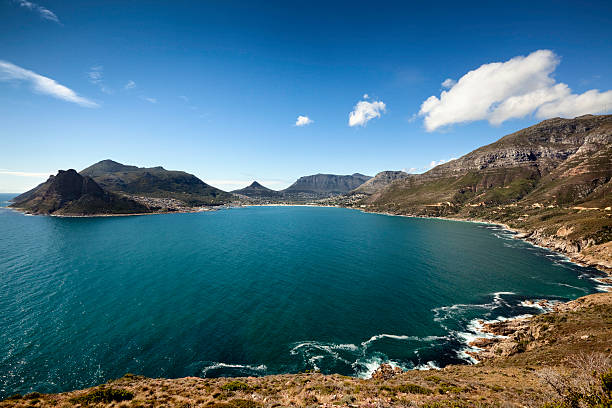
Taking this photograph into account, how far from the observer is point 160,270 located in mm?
86812

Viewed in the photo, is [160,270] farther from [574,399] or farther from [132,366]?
[574,399]

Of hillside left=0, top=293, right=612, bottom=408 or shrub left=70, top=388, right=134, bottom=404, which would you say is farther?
shrub left=70, top=388, right=134, bottom=404

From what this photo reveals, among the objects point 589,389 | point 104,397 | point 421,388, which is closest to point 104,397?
point 104,397

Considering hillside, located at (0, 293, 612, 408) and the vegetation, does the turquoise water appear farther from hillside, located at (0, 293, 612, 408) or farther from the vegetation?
the vegetation

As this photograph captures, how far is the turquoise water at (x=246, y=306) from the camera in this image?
1598 inches

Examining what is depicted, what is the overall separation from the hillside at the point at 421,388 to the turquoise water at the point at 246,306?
720cm

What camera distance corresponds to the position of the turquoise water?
133ft

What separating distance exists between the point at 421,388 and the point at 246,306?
4359cm

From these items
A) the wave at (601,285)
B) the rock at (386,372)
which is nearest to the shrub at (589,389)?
the rock at (386,372)

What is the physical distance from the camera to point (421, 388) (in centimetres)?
2881

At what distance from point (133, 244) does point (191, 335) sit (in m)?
112

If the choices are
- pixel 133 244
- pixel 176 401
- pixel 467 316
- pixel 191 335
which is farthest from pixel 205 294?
pixel 133 244

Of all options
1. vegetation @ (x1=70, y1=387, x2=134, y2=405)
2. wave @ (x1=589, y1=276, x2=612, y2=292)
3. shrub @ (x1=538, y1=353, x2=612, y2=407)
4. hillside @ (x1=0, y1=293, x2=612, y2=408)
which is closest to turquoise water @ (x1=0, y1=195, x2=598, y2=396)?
wave @ (x1=589, y1=276, x2=612, y2=292)

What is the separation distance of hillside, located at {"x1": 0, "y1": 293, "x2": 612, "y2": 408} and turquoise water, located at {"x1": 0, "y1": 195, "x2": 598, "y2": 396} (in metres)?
7.20
